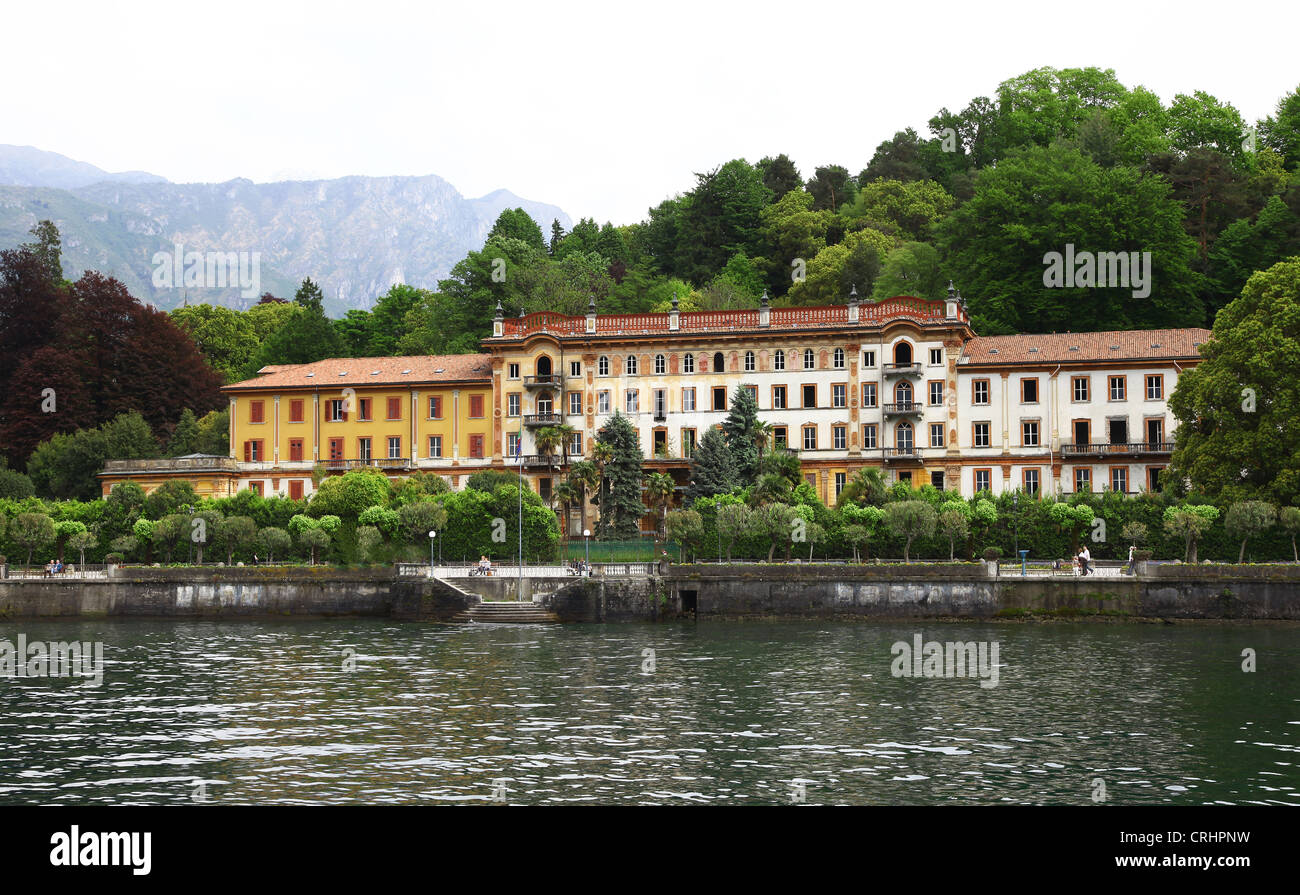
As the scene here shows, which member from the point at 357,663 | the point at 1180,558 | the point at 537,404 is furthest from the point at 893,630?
the point at 537,404

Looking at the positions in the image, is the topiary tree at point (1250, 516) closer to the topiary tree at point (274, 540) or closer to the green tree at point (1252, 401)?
the green tree at point (1252, 401)

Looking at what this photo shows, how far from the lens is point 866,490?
64.7 m

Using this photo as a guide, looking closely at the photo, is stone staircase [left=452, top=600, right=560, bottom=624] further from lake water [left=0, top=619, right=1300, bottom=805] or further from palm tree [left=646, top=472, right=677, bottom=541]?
palm tree [left=646, top=472, right=677, bottom=541]

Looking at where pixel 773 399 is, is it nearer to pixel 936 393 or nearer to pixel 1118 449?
pixel 936 393

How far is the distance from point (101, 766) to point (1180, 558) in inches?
1933

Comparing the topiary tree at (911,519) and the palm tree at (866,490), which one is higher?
the palm tree at (866,490)

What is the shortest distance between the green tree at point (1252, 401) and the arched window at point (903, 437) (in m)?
17.8

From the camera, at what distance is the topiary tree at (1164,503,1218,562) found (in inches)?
2121

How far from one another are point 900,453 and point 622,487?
656 inches

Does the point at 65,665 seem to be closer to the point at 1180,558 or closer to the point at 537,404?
the point at 537,404

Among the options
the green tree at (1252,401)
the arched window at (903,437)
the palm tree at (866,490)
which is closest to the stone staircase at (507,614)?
the palm tree at (866,490)

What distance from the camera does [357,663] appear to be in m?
38.3

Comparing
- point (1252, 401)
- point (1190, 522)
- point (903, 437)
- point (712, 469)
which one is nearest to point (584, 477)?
point (712, 469)

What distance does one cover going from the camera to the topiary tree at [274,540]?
6056cm
